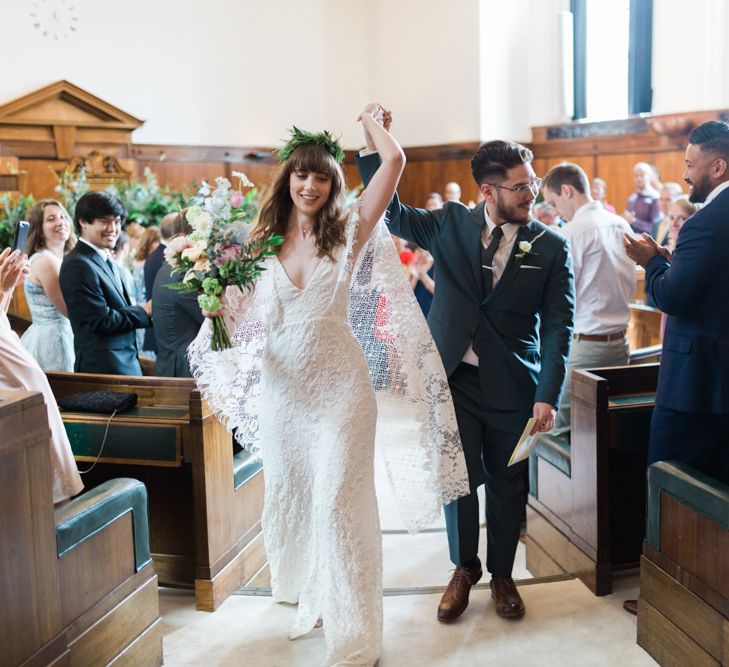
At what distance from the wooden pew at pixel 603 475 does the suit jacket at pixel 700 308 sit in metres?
0.54

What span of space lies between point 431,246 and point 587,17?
1110cm

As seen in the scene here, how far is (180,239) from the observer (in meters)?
2.79

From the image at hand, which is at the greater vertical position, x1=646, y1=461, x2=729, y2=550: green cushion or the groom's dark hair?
the groom's dark hair

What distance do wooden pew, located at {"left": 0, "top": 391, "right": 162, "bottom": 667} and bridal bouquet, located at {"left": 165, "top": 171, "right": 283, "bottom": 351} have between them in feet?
2.16

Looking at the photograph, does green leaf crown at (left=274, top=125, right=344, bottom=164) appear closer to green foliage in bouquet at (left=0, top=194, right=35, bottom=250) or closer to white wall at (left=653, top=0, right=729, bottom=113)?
green foliage in bouquet at (left=0, top=194, right=35, bottom=250)

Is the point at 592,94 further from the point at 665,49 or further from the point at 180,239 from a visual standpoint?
the point at 180,239

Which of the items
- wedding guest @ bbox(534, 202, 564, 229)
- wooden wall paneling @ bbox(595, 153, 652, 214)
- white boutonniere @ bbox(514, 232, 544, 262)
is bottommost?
white boutonniere @ bbox(514, 232, 544, 262)

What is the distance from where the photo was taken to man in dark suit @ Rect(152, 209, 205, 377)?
12.5 ft

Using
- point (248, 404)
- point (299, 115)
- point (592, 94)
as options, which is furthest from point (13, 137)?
point (248, 404)

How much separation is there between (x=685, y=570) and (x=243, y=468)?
1.90 metres

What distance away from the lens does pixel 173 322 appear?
152 inches

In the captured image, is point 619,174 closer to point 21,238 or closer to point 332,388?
point 332,388

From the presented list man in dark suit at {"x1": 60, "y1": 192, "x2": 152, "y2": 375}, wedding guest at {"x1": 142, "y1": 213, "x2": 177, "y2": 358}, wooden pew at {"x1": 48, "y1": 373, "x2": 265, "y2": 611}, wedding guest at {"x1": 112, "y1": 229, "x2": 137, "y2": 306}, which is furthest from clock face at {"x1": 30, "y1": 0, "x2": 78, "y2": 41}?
wooden pew at {"x1": 48, "y1": 373, "x2": 265, "y2": 611}

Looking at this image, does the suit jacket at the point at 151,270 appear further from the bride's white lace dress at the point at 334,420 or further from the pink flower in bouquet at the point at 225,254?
the pink flower in bouquet at the point at 225,254
